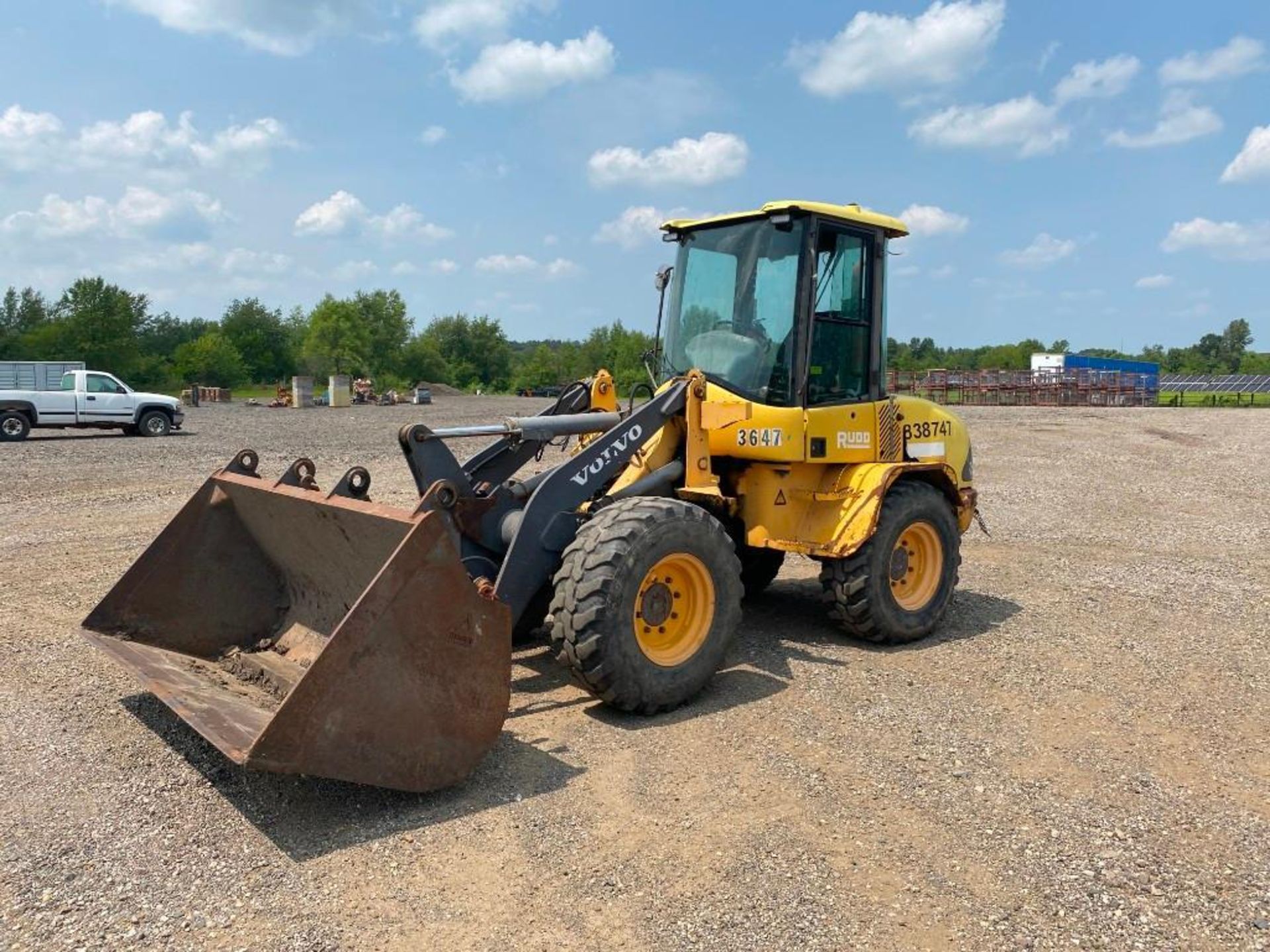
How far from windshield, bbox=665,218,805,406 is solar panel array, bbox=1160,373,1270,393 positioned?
5673 cm

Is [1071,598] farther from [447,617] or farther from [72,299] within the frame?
[72,299]

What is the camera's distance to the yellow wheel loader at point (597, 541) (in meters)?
4.02

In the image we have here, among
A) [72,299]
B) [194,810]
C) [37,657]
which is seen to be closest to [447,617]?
[194,810]

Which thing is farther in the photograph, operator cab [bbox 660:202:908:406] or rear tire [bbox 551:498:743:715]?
operator cab [bbox 660:202:908:406]

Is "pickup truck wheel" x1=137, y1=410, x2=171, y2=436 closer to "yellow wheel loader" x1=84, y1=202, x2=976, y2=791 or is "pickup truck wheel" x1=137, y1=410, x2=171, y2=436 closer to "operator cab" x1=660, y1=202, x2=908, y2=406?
"yellow wheel loader" x1=84, y1=202, x2=976, y2=791

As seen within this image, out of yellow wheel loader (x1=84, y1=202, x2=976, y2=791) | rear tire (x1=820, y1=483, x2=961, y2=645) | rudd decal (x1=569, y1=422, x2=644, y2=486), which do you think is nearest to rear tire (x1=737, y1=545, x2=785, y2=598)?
yellow wheel loader (x1=84, y1=202, x2=976, y2=791)

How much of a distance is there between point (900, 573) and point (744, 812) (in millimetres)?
3127

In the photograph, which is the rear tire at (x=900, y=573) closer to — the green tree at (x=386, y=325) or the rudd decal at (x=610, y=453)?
the rudd decal at (x=610, y=453)

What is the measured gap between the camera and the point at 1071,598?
8.19 meters

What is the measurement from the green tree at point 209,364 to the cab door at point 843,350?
80.1 metres

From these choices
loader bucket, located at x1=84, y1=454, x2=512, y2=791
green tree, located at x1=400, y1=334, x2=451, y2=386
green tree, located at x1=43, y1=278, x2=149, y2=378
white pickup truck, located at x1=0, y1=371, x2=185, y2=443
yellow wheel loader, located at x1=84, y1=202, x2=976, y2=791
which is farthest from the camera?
green tree, located at x1=400, y1=334, x2=451, y2=386

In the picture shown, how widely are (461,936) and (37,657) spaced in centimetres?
423

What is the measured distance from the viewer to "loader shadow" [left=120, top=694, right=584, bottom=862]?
12.7 ft

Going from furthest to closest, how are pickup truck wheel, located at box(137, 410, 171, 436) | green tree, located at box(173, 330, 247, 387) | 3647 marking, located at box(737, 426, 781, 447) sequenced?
green tree, located at box(173, 330, 247, 387), pickup truck wheel, located at box(137, 410, 171, 436), 3647 marking, located at box(737, 426, 781, 447)
